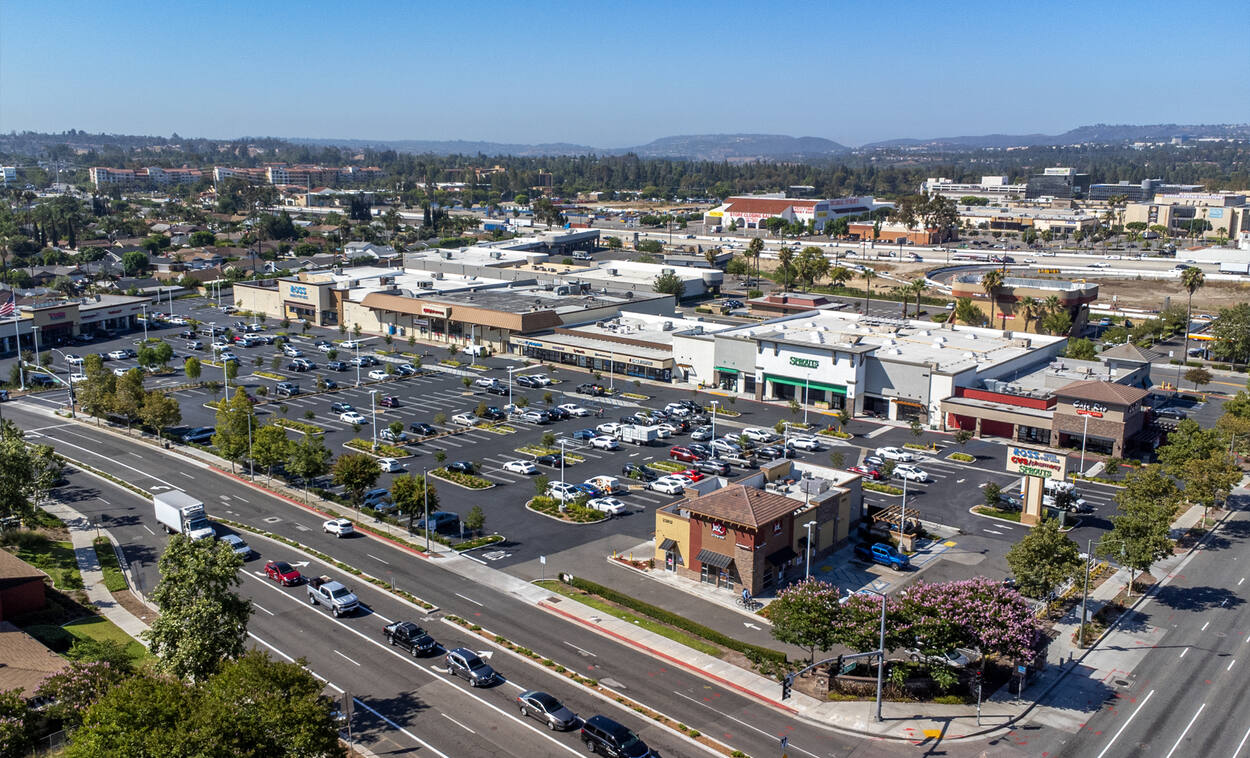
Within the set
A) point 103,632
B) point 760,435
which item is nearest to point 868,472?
point 760,435

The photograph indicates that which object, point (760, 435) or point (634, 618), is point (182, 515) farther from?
point (760, 435)

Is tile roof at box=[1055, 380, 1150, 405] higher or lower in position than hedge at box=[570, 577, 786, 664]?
higher

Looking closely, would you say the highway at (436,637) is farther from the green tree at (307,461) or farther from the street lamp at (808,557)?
the street lamp at (808,557)

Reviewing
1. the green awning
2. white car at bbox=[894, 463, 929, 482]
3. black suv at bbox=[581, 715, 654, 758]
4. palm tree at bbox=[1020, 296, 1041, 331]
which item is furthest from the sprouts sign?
palm tree at bbox=[1020, 296, 1041, 331]

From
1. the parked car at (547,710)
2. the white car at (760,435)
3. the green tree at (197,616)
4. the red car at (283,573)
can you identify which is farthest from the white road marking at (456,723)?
the white car at (760,435)

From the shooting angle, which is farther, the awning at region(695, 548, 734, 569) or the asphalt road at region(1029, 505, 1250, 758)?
the awning at region(695, 548, 734, 569)

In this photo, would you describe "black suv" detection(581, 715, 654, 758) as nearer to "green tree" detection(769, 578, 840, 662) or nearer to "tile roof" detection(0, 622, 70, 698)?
"green tree" detection(769, 578, 840, 662)
